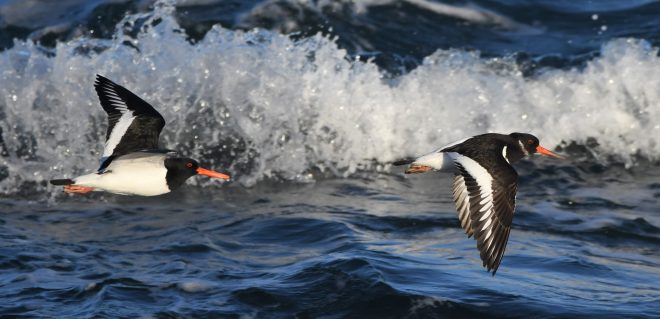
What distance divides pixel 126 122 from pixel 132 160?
1.16 ft

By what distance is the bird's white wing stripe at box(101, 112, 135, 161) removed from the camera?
7.11 metres

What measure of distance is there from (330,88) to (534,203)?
8.44 feet

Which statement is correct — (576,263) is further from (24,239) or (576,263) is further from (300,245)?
(24,239)


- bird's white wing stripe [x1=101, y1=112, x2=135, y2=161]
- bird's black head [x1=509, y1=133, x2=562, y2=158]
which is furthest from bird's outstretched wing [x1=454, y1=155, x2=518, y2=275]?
bird's white wing stripe [x1=101, y1=112, x2=135, y2=161]

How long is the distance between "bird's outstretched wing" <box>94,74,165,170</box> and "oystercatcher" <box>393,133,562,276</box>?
1782 mm

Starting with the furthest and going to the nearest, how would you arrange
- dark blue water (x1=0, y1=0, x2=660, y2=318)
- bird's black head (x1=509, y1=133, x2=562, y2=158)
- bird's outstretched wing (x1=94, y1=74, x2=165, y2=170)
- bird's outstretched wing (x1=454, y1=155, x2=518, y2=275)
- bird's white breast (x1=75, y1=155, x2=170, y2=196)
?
bird's black head (x1=509, y1=133, x2=562, y2=158)
bird's outstretched wing (x1=94, y1=74, x2=165, y2=170)
bird's white breast (x1=75, y1=155, x2=170, y2=196)
dark blue water (x1=0, y1=0, x2=660, y2=318)
bird's outstretched wing (x1=454, y1=155, x2=518, y2=275)

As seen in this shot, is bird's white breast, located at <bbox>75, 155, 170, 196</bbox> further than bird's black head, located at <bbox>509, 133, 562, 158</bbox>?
No

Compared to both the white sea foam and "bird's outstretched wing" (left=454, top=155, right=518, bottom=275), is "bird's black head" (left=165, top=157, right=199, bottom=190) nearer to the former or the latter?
"bird's outstretched wing" (left=454, top=155, right=518, bottom=275)

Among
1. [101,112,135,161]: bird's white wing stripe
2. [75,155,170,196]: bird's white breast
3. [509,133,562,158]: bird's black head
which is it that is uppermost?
[509,133,562,158]: bird's black head

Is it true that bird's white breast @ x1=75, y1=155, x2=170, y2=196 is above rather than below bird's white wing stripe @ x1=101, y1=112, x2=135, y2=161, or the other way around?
below

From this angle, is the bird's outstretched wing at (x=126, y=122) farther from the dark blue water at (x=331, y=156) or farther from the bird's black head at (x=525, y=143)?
the bird's black head at (x=525, y=143)

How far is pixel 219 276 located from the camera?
6.77 metres

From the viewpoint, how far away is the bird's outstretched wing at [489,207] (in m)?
6.09

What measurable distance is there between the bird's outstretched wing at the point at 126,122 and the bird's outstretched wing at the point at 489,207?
212 cm
